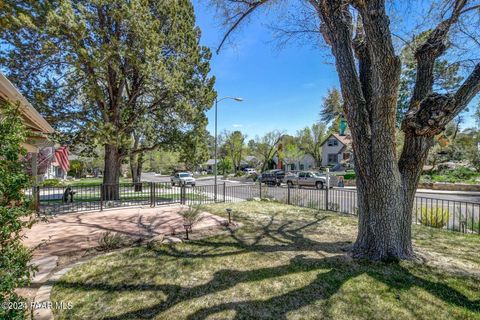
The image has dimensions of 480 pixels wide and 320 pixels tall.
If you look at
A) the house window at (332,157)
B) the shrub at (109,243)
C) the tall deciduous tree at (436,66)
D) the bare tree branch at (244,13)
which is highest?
the bare tree branch at (244,13)

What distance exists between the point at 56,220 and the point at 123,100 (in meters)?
7.20

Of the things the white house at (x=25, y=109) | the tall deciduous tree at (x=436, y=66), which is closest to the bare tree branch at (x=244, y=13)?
the tall deciduous tree at (x=436, y=66)

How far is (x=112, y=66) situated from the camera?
32.4 ft

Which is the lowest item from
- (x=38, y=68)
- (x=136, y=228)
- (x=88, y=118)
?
(x=136, y=228)

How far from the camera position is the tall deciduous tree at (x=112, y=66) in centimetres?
909

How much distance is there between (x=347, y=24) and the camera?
4418 mm

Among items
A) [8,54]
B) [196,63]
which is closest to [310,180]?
[196,63]

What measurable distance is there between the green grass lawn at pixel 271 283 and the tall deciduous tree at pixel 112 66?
7.52 metres

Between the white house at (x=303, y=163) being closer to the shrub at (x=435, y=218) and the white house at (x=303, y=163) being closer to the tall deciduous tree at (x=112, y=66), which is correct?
the tall deciduous tree at (x=112, y=66)

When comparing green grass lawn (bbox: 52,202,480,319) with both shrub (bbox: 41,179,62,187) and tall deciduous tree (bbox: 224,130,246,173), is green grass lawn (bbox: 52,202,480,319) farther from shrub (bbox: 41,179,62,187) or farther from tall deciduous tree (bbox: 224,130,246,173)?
tall deciduous tree (bbox: 224,130,246,173)

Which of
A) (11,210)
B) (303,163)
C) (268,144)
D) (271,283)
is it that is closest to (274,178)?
(268,144)

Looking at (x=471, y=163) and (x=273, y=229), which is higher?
(x=471, y=163)

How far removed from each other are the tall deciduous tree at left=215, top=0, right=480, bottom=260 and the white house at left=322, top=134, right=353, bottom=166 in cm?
3544

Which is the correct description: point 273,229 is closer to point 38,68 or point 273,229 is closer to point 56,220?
point 56,220
